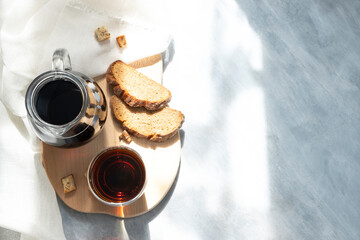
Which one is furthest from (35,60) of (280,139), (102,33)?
(280,139)

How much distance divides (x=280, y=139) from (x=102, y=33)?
488mm

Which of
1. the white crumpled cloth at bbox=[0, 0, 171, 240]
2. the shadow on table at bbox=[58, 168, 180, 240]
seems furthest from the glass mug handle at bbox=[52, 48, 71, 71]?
the shadow on table at bbox=[58, 168, 180, 240]

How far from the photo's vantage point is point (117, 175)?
3.07 ft

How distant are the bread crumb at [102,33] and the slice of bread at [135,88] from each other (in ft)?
0.19

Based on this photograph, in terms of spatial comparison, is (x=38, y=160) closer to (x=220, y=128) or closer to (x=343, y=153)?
(x=220, y=128)

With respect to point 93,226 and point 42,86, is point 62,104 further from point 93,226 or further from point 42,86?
point 93,226

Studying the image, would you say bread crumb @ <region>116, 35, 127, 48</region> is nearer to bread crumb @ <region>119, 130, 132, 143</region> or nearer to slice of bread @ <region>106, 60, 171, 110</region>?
slice of bread @ <region>106, 60, 171, 110</region>

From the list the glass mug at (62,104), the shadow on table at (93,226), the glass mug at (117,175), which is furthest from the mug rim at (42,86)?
the shadow on table at (93,226)

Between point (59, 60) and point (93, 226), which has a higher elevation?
point (59, 60)

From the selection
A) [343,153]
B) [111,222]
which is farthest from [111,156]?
[343,153]

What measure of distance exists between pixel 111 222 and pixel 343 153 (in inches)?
22.9

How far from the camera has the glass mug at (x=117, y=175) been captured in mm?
903

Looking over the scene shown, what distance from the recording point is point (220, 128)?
3.56 ft

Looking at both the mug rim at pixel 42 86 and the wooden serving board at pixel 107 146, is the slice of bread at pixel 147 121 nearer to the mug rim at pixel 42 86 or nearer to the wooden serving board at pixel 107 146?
the wooden serving board at pixel 107 146
